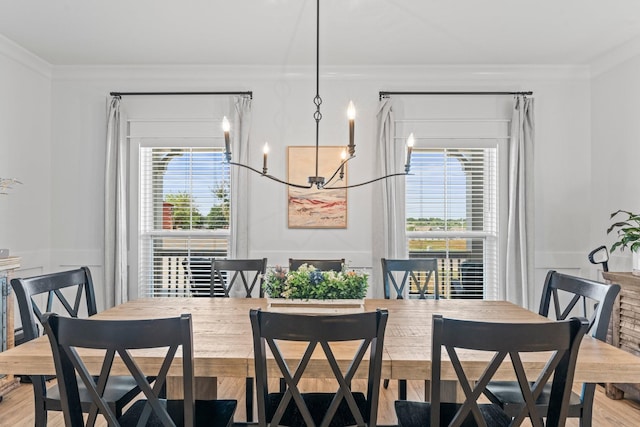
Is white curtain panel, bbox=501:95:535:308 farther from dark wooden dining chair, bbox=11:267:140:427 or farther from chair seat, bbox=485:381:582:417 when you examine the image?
dark wooden dining chair, bbox=11:267:140:427

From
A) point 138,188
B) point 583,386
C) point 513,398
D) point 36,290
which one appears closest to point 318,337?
point 513,398

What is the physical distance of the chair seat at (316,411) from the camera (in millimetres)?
1741

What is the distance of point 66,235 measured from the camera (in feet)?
13.9

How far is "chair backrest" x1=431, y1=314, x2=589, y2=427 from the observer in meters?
1.33

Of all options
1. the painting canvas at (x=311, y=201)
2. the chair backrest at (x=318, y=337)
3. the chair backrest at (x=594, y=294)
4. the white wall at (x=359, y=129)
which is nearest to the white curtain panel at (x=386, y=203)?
the white wall at (x=359, y=129)

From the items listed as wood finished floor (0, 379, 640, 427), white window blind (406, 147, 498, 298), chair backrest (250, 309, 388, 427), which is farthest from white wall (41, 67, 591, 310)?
chair backrest (250, 309, 388, 427)

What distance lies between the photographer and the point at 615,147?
3789mm

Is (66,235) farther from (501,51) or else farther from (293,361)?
(501,51)

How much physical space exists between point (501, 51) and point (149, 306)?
3.44m

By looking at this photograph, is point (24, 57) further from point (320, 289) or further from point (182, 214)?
point (320, 289)

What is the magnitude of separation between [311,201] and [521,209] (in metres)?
1.93

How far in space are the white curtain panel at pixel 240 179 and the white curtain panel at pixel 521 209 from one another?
8.06ft

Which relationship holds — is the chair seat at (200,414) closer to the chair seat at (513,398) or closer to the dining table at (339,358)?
the dining table at (339,358)

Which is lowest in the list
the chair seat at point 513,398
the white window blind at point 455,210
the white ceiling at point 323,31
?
the chair seat at point 513,398
